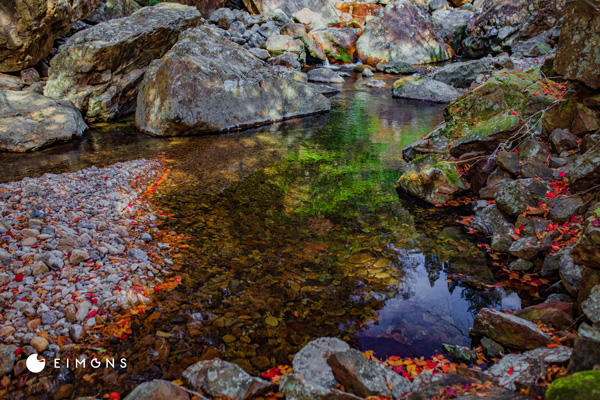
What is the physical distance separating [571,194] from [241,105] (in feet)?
30.1

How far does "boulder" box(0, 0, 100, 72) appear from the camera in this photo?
439 inches

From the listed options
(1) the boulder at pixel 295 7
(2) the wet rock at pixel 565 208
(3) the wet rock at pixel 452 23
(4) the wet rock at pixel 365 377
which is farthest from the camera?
(1) the boulder at pixel 295 7

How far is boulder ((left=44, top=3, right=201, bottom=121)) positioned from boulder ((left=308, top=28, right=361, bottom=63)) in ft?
45.3

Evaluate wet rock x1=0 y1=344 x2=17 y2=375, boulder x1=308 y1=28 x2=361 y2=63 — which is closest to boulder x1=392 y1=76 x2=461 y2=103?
boulder x1=308 y1=28 x2=361 y2=63

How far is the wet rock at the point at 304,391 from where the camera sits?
2.80 metres

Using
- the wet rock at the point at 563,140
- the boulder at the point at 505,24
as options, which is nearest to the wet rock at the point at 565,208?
the wet rock at the point at 563,140

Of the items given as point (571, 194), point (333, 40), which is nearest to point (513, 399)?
point (571, 194)

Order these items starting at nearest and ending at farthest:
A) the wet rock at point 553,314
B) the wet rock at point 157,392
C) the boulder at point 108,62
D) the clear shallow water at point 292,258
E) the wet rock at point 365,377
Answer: the wet rock at point 157,392 → the wet rock at point 365,377 → the wet rock at point 553,314 → the clear shallow water at point 292,258 → the boulder at point 108,62

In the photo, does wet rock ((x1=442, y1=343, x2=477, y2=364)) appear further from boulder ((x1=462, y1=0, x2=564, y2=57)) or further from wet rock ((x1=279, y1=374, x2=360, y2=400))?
boulder ((x1=462, y1=0, x2=564, y2=57))

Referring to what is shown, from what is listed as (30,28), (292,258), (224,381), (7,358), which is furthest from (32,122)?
(224,381)

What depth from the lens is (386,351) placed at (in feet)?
12.0

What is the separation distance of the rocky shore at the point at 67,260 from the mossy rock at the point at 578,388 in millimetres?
3830

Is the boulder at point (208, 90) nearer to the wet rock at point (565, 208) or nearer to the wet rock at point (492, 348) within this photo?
the wet rock at point (565, 208)
